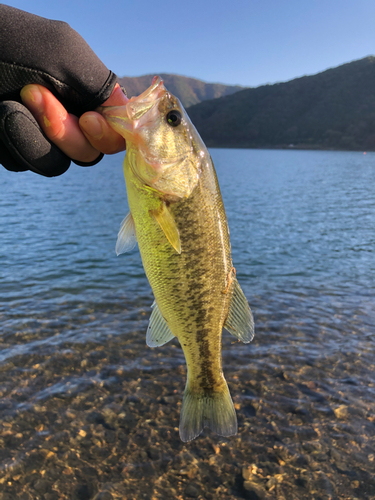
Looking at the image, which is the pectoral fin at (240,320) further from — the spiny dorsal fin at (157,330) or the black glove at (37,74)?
the black glove at (37,74)

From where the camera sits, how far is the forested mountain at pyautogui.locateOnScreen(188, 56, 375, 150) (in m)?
154

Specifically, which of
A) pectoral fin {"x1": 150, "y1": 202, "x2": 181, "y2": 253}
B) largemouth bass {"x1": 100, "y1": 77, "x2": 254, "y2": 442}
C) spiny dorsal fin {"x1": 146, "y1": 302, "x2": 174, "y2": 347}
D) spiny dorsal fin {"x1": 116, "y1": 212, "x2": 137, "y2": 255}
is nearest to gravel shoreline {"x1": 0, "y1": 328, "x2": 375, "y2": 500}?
spiny dorsal fin {"x1": 146, "y1": 302, "x2": 174, "y2": 347}

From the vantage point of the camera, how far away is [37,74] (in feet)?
7.59

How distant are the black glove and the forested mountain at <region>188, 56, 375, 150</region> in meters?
163

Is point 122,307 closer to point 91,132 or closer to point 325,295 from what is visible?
point 325,295

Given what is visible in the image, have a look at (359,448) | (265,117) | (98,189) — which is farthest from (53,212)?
(265,117)

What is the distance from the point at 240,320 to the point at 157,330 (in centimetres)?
76

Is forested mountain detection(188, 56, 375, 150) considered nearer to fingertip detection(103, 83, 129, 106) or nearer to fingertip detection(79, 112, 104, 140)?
fingertip detection(103, 83, 129, 106)

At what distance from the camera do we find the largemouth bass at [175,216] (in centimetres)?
258

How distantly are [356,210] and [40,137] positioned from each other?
1209 inches

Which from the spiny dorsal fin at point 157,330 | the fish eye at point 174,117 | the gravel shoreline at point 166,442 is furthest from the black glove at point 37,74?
the gravel shoreline at point 166,442

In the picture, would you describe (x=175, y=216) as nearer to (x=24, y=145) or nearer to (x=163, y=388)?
(x=24, y=145)

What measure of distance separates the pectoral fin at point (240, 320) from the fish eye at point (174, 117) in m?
1.48

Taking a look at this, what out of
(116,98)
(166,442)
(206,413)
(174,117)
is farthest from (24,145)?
(166,442)
